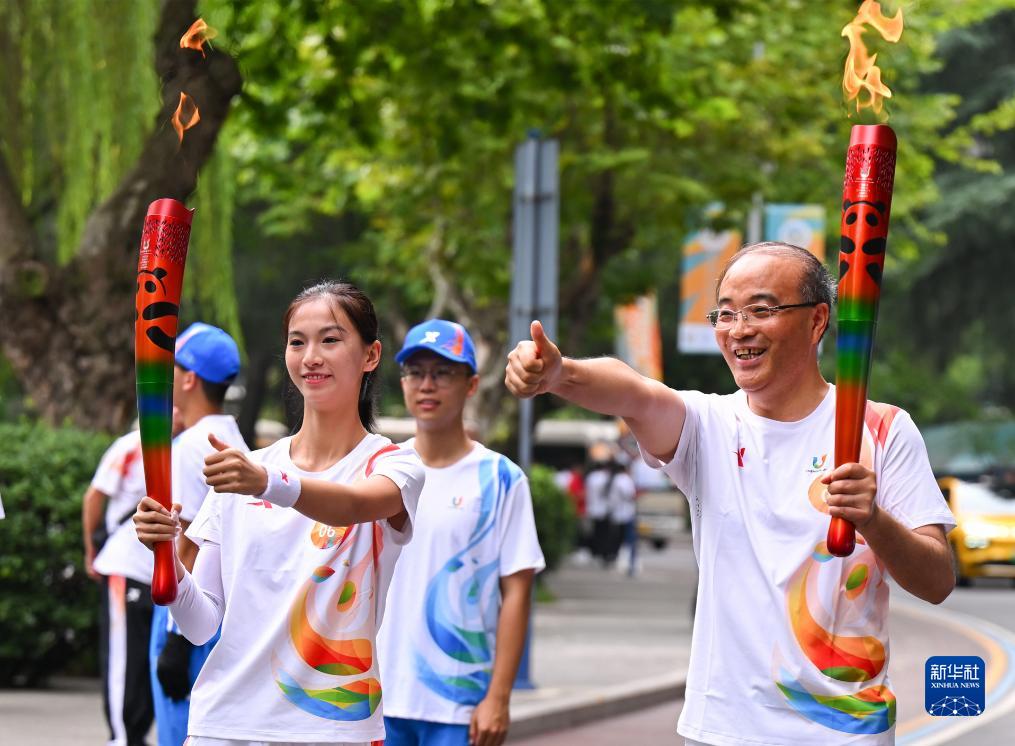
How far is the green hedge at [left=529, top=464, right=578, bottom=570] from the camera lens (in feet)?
69.6

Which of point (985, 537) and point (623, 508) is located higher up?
point (985, 537)

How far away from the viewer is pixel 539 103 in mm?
15023

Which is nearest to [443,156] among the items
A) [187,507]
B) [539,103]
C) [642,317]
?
[539,103]

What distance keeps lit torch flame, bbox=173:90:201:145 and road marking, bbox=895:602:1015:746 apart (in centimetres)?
547

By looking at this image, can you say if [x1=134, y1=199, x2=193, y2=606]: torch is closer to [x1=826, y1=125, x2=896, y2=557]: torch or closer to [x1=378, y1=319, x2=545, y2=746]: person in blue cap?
[x1=826, y1=125, x2=896, y2=557]: torch

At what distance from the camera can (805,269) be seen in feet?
12.5

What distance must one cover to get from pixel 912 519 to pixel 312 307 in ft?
4.78

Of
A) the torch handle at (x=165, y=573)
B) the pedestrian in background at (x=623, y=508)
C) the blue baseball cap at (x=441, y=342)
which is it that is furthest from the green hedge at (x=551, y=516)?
the torch handle at (x=165, y=573)

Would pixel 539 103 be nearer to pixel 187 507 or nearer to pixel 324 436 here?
pixel 187 507

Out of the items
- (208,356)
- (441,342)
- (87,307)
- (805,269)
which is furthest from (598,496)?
(805,269)

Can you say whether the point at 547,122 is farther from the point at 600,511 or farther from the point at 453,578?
the point at 600,511

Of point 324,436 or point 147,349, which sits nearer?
point 147,349

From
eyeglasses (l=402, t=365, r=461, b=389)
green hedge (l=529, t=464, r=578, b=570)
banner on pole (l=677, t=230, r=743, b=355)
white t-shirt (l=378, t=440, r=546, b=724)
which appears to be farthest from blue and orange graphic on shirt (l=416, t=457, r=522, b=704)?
green hedge (l=529, t=464, r=578, b=570)

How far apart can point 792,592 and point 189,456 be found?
2.86 m
